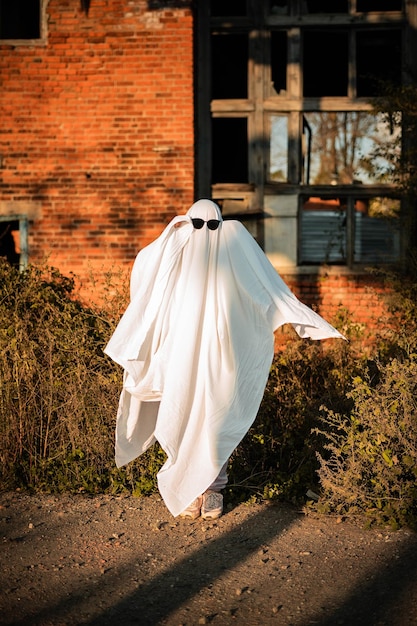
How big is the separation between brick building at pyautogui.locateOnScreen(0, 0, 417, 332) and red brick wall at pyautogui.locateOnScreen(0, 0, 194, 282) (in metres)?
0.02

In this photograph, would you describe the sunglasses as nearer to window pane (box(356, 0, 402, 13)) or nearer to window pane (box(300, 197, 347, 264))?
window pane (box(300, 197, 347, 264))

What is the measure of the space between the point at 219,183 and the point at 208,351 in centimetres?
612

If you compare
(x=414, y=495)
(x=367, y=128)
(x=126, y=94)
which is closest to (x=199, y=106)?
(x=126, y=94)

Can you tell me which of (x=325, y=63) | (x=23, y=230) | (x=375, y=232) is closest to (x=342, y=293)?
(x=375, y=232)

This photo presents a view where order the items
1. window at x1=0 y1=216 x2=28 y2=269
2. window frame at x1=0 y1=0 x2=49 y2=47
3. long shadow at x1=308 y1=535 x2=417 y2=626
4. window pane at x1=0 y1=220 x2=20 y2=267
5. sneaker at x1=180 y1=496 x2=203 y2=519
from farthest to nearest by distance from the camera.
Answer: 1. window pane at x1=0 y1=220 x2=20 y2=267
2. window at x1=0 y1=216 x2=28 y2=269
3. window frame at x1=0 y1=0 x2=49 y2=47
4. sneaker at x1=180 y1=496 x2=203 y2=519
5. long shadow at x1=308 y1=535 x2=417 y2=626

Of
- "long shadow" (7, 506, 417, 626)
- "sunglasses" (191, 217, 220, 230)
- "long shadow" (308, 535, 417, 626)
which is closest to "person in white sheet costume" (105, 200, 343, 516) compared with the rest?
"sunglasses" (191, 217, 220, 230)

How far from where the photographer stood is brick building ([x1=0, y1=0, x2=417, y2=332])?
34.6 ft

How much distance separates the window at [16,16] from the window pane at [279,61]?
123 inches

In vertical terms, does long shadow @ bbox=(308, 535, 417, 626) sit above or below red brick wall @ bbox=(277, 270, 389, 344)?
below

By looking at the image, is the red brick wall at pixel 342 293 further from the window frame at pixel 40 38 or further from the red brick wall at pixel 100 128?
the window frame at pixel 40 38

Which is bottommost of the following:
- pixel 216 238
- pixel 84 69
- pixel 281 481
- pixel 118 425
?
pixel 281 481

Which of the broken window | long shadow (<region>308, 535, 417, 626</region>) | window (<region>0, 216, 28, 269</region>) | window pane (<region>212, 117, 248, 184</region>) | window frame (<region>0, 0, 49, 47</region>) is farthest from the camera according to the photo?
window (<region>0, 216, 28, 269</region>)

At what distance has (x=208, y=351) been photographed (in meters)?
5.38

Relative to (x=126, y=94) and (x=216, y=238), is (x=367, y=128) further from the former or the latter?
(x=216, y=238)
